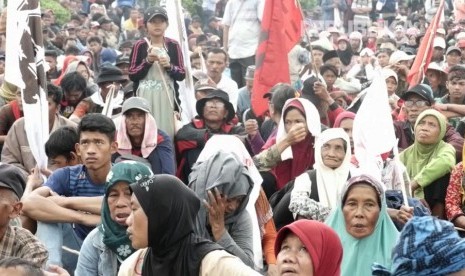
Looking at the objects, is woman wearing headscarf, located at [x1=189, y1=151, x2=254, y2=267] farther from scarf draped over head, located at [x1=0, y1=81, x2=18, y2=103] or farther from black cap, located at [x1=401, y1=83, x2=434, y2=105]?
scarf draped over head, located at [x1=0, y1=81, x2=18, y2=103]

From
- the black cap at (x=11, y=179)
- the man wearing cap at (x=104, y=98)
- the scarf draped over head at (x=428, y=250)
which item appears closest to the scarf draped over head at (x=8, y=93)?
the man wearing cap at (x=104, y=98)

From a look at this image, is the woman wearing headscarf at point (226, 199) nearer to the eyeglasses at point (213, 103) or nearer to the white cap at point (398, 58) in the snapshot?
the eyeglasses at point (213, 103)

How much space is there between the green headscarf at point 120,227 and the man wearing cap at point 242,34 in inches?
351

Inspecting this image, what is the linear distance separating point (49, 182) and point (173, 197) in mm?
2321

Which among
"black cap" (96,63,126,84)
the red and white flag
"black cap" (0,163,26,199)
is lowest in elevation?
"black cap" (96,63,126,84)

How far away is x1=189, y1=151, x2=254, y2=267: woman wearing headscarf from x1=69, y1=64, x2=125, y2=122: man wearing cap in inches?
155

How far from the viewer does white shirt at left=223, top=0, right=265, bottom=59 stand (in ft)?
51.6

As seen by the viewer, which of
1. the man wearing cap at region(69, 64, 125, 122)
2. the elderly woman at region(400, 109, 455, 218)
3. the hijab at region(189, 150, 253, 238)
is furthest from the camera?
the man wearing cap at region(69, 64, 125, 122)

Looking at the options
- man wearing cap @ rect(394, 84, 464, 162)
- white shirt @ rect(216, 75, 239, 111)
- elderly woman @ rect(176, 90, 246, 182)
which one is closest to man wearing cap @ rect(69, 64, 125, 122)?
elderly woman @ rect(176, 90, 246, 182)

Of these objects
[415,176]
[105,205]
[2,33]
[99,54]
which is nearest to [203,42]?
[99,54]

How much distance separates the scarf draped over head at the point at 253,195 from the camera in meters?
7.83

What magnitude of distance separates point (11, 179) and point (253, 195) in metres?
1.85

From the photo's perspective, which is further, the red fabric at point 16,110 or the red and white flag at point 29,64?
the red fabric at point 16,110

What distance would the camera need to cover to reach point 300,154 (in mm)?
9859
